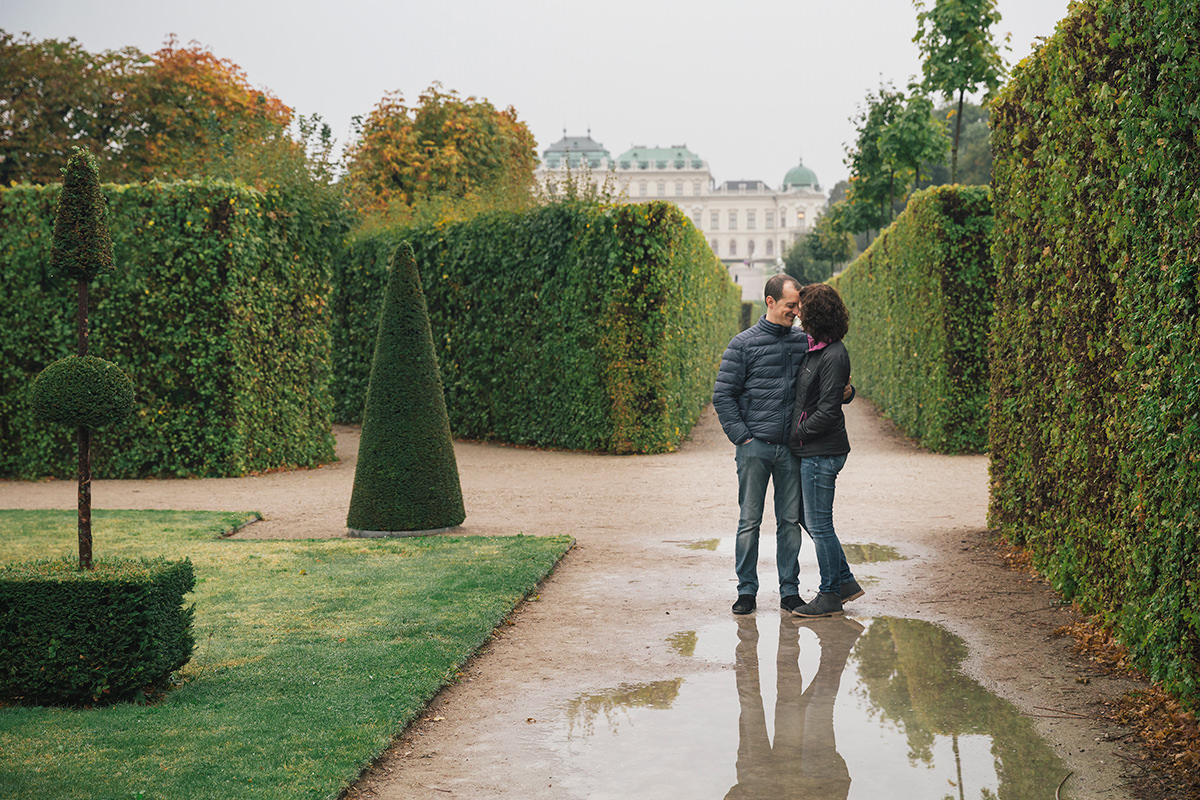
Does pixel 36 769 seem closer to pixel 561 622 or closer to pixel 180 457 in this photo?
pixel 561 622

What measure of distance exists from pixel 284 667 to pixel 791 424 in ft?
10.3

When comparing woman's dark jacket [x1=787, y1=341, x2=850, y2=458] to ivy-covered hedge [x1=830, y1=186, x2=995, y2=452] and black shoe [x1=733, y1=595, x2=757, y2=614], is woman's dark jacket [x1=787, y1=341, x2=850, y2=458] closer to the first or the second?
black shoe [x1=733, y1=595, x2=757, y2=614]

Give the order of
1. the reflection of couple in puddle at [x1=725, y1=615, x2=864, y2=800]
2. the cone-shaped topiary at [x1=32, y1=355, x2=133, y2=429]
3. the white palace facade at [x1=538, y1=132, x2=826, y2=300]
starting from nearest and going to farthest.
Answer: the reflection of couple in puddle at [x1=725, y1=615, x2=864, y2=800]
the cone-shaped topiary at [x1=32, y1=355, x2=133, y2=429]
the white palace facade at [x1=538, y1=132, x2=826, y2=300]

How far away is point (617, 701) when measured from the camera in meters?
4.52

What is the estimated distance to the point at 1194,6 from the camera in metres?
3.88

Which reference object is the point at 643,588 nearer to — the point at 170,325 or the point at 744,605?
the point at 744,605

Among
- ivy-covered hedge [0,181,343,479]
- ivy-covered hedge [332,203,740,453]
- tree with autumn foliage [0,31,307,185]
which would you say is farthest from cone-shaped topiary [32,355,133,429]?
tree with autumn foliage [0,31,307,185]

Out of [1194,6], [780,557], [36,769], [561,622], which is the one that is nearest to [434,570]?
[561,622]

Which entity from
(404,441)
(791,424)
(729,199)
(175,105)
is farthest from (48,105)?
(729,199)

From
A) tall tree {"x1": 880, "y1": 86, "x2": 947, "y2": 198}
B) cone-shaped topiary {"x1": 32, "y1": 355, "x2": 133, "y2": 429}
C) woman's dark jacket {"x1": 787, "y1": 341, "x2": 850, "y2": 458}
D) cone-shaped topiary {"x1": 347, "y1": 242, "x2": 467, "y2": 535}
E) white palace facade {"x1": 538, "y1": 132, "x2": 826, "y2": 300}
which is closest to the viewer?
cone-shaped topiary {"x1": 32, "y1": 355, "x2": 133, "y2": 429}

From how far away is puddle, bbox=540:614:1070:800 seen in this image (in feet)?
11.7

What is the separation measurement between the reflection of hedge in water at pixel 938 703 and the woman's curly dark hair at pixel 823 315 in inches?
68.3

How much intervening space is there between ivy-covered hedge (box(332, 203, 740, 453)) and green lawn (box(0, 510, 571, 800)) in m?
6.93

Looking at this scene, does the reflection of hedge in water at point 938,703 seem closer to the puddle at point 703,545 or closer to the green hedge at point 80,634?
the puddle at point 703,545
